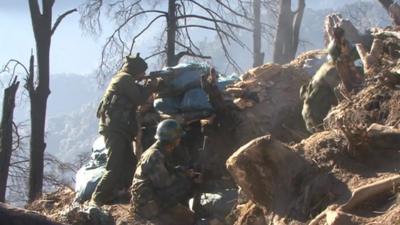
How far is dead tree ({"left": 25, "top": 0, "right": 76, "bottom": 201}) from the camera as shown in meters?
13.3

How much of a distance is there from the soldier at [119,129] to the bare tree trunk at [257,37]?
9496 mm

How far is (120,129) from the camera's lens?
9.00 m

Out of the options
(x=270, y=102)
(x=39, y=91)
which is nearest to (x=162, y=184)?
(x=270, y=102)

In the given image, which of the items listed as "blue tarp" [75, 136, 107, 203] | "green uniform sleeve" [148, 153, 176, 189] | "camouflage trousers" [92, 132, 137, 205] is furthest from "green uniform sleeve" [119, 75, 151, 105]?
"green uniform sleeve" [148, 153, 176, 189]

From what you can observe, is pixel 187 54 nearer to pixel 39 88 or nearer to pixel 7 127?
pixel 39 88

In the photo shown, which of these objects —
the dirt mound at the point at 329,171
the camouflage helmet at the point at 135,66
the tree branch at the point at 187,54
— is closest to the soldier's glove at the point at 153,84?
the camouflage helmet at the point at 135,66

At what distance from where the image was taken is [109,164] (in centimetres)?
891

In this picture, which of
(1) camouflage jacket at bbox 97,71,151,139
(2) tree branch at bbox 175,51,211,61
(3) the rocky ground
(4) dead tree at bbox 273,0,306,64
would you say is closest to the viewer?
(3) the rocky ground

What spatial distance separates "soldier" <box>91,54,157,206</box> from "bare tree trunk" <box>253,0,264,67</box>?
31.2 ft

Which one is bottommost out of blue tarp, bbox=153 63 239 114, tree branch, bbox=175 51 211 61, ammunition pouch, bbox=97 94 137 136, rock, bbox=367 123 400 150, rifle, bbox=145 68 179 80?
rock, bbox=367 123 400 150

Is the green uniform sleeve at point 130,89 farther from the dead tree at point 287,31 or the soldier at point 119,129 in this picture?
the dead tree at point 287,31

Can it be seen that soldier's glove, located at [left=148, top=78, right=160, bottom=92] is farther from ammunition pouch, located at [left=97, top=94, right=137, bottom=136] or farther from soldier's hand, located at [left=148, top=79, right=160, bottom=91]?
ammunition pouch, located at [left=97, top=94, right=137, bottom=136]

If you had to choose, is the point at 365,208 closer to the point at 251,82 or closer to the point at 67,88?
the point at 251,82

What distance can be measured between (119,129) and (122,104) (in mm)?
334
